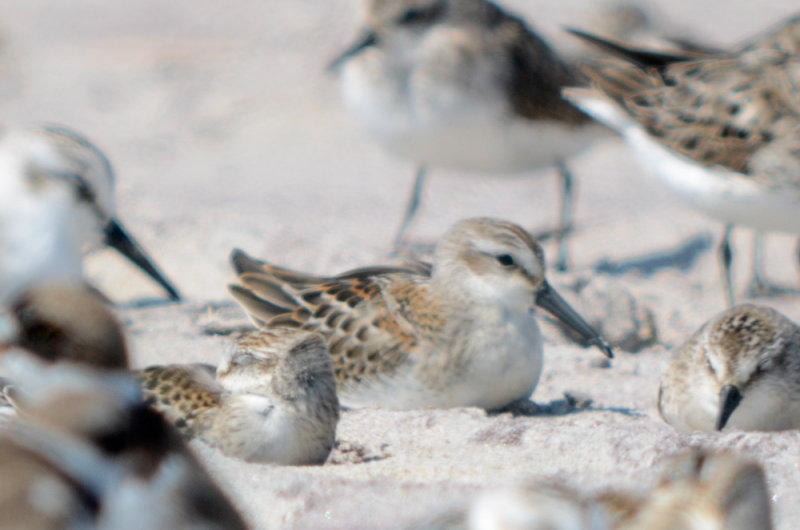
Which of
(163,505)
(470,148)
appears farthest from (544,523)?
(470,148)

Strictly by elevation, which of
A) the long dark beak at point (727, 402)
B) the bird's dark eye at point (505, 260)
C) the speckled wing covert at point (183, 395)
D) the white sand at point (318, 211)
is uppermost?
the bird's dark eye at point (505, 260)

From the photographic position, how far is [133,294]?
6.54m

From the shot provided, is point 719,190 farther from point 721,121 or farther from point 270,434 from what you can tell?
point 270,434

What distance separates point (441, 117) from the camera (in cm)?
743

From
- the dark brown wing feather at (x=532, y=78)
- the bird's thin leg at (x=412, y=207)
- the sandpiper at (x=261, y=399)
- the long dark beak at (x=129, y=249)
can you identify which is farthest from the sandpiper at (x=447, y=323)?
the dark brown wing feather at (x=532, y=78)

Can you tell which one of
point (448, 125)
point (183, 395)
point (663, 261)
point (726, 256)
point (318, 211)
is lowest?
point (318, 211)

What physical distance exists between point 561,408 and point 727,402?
0.78 m

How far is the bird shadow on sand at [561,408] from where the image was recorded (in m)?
4.78

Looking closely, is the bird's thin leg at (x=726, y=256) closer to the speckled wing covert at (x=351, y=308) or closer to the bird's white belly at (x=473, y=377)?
the speckled wing covert at (x=351, y=308)

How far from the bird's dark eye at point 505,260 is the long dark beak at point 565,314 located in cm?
19

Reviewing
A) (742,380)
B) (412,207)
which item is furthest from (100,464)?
(412,207)

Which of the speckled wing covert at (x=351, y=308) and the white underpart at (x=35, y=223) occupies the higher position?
the white underpart at (x=35, y=223)

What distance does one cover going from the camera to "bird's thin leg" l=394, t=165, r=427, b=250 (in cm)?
786

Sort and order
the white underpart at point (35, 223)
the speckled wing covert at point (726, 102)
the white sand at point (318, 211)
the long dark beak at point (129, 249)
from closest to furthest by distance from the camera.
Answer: the white sand at point (318, 211) → the white underpart at point (35, 223) → the long dark beak at point (129, 249) → the speckled wing covert at point (726, 102)
